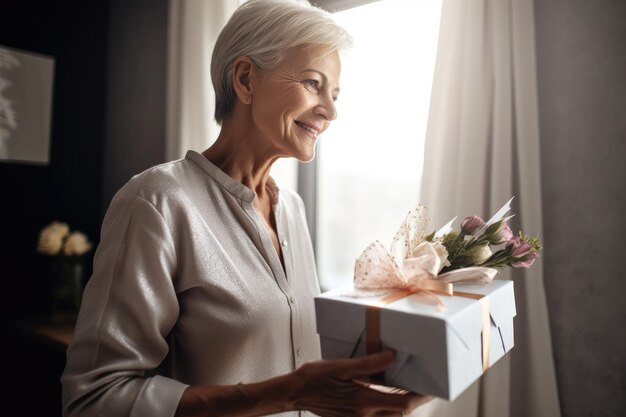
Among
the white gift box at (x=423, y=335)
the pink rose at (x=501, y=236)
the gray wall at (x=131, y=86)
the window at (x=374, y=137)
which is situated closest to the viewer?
the white gift box at (x=423, y=335)

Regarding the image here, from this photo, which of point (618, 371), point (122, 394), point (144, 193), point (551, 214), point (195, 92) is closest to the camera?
point (122, 394)

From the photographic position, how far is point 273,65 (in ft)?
3.10

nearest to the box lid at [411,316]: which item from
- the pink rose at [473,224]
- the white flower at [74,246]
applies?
the pink rose at [473,224]

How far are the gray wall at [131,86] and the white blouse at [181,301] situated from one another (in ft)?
5.84

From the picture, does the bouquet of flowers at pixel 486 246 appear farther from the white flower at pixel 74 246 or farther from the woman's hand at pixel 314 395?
the white flower at pixel 74 246

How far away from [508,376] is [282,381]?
779 mm

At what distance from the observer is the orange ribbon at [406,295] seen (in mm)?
699

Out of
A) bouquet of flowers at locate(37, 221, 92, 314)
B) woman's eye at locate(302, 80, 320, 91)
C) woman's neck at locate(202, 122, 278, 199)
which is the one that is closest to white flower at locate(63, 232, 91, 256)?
bouquet of flowers at locate(37, 221, 92, 314)

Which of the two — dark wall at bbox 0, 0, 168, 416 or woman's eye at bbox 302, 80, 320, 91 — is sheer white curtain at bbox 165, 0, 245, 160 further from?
woman's eye at bbox 302, 80, 320, 91

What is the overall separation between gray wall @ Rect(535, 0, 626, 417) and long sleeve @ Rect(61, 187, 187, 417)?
1058mm

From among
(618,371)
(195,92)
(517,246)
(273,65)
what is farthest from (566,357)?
(195,92)

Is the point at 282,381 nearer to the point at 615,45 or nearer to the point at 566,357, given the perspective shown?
the point at 566,357

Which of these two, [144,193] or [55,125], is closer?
[144,193]

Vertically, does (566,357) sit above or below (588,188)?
below
